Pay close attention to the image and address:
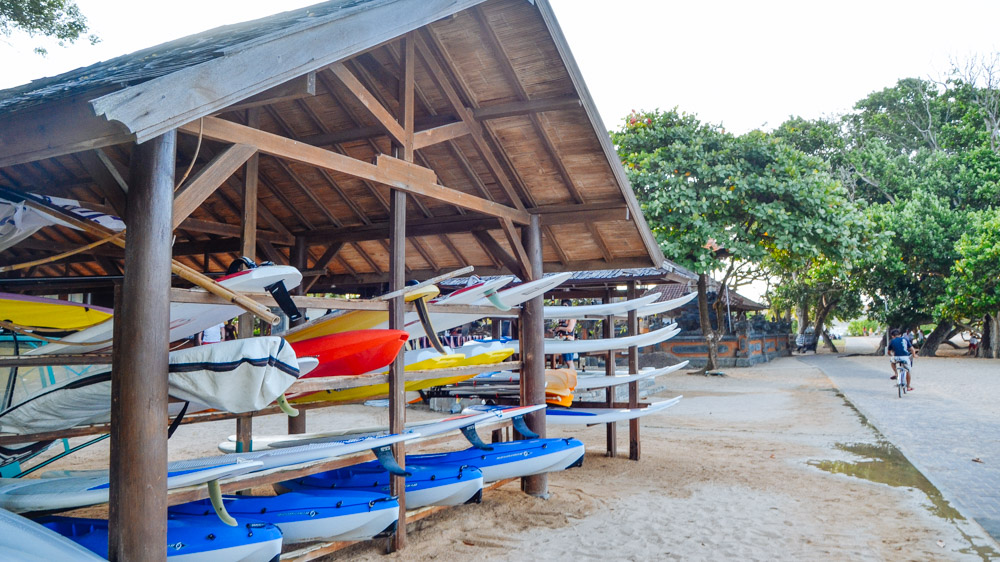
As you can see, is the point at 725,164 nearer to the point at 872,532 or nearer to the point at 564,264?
the point at 564,264

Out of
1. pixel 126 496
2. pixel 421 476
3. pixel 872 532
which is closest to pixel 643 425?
pixel 872 532

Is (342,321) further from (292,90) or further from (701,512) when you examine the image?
(701,512)

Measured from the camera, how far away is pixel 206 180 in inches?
125

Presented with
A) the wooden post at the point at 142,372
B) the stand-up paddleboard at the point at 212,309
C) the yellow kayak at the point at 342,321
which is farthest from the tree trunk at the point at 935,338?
the wooden post at the point at 142,372

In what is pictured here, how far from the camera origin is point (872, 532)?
4996 mm

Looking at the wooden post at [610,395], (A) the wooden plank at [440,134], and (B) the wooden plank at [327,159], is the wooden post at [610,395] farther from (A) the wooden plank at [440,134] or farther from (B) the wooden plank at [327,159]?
(A) the wooden plank at [440,134]

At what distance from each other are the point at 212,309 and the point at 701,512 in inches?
158

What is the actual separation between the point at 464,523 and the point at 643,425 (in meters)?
6.14

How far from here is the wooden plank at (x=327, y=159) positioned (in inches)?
131

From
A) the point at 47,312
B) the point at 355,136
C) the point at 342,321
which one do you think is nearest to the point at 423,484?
the point at 342,321

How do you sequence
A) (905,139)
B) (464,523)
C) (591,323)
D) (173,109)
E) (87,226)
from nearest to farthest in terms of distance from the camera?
1. (173,109)
2. (87,226)
3. (464,523)
4. (591,323)
5. (905,139)

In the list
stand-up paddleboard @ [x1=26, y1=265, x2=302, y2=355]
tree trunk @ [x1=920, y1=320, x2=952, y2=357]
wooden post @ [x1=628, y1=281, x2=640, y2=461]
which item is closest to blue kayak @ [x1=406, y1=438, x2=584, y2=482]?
wooden post @ [x1=628, y1=281, x2=640, y2=461]

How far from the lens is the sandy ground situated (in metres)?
4.56

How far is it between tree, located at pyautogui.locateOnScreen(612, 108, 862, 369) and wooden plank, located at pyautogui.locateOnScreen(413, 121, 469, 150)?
369 inches
